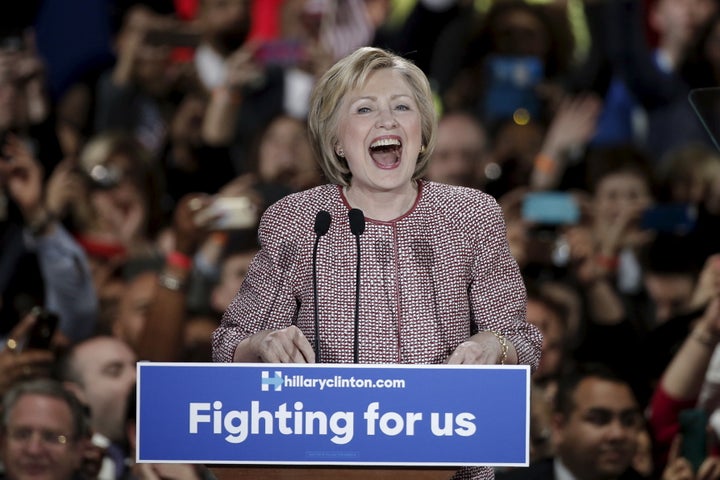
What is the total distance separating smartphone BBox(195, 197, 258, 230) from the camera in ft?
16.4

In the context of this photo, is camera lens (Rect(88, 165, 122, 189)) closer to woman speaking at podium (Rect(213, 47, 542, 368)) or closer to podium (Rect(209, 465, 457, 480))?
woman speaking at podium (Rect(213, 47, 542, 368))

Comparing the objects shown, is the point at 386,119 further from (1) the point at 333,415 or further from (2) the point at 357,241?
(1) the point at 333,415

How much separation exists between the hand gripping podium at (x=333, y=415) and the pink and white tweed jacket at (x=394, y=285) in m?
0.22

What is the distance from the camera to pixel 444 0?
18.0 ft

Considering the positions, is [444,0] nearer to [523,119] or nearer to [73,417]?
[523,119]

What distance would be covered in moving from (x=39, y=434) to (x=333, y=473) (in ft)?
8.41

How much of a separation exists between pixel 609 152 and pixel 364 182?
3311 mm

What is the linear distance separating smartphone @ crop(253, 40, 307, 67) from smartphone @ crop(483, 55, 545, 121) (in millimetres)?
807

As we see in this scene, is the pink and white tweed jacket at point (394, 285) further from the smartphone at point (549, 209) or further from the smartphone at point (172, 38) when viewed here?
the smartphone at point (172, 38)

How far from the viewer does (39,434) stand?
421 cm

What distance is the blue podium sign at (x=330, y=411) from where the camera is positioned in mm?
1859

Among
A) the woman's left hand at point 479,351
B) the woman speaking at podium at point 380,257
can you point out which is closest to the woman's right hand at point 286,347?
the woman speaking at podium at point 380,257

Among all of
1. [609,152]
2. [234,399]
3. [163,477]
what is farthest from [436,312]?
[609,152]

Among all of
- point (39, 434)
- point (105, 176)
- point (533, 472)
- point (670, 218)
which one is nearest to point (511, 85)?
point (670, 218)
